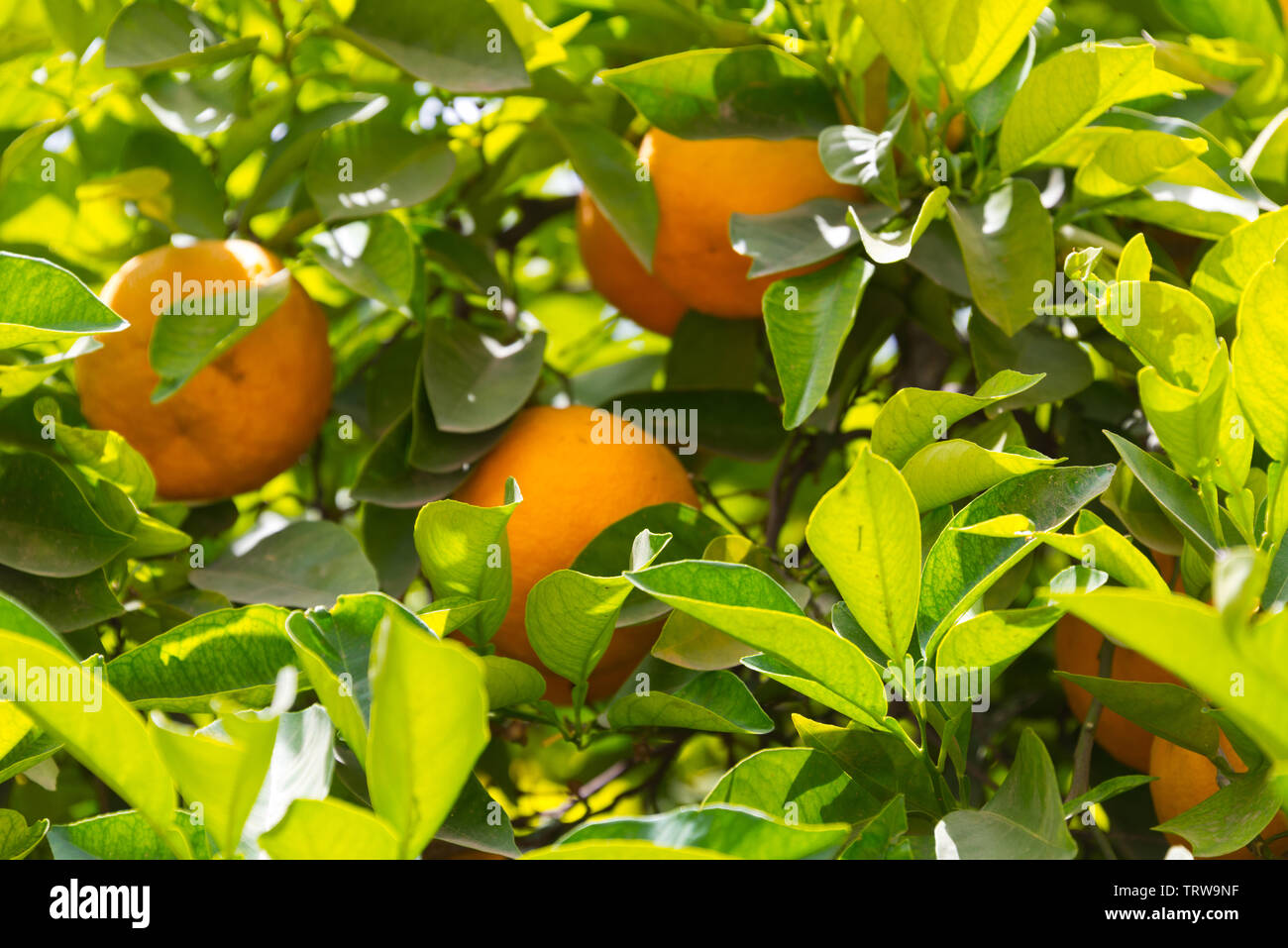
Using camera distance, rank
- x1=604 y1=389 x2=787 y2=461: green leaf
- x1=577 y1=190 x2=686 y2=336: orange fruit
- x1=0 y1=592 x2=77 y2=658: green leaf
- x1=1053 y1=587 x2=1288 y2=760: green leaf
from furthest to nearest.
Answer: x1=577 y1=190 x2=686 y2=336: orange fruit < x1=604 y1=389 x2=787 y2=461: green leaf < x1=0 y1=592 x2=77 y2=658: green leaf < x1=1053 y1=587 x2=1288 y2=760: green leaf

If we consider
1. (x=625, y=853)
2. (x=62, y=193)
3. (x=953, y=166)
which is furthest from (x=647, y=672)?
(x=62, y=193)

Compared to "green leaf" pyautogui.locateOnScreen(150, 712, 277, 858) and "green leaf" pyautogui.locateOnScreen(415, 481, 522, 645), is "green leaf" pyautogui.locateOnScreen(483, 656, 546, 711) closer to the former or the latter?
"green leaf" pyautogui.locateOnScreen(415, 481, 522, 645)

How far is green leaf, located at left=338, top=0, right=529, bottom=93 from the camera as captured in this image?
3.16 ft

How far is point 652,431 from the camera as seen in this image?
107 cm

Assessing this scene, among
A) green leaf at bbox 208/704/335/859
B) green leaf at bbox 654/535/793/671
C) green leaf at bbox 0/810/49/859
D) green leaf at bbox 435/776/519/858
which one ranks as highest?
green leaf at bbox 208/704/335/859

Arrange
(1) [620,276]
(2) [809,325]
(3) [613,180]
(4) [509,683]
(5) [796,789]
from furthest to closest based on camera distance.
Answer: (1) [620,276] < (3) [613,180] < (2) [809,325] < (4) [509,683] < (5) [796,789]

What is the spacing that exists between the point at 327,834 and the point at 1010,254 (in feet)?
2.25

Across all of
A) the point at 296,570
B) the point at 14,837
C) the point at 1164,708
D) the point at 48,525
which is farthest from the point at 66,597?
the point at 1164,708

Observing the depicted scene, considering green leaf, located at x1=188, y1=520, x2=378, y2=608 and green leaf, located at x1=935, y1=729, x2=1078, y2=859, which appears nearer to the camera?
green leaf, located at x1=935, y1=729, x2=1078, y2=859

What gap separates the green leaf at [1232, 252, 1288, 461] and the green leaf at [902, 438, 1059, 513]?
115 millimetres

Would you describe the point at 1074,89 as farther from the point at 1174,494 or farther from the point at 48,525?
the point at 48,525

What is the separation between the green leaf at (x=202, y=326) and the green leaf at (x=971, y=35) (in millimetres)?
588

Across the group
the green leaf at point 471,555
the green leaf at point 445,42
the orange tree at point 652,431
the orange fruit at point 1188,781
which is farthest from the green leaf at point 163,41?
the orange fruit at point 1188,781

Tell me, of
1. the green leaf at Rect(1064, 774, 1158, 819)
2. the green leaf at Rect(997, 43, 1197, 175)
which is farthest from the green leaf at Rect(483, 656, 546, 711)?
the green leaf at Rect(997, 43, 1197, 175)
